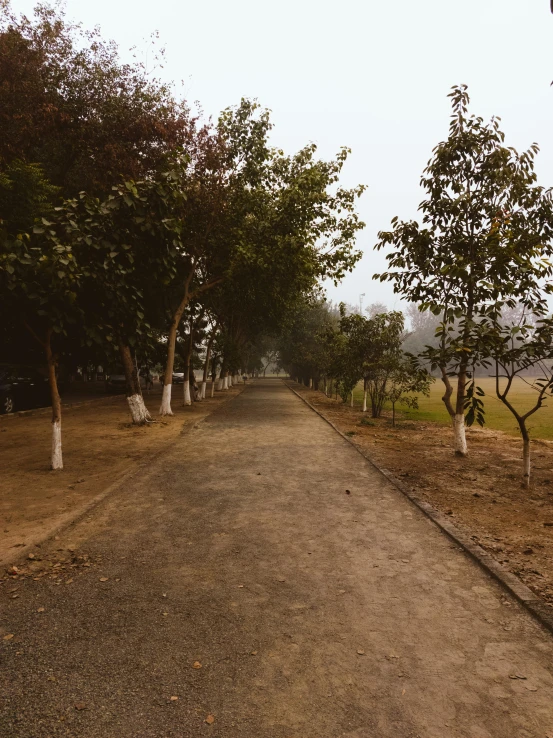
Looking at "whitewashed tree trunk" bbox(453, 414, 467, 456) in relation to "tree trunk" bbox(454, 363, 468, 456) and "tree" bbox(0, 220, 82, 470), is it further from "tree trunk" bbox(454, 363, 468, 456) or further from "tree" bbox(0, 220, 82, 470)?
"tree" bbox(0, 220, 82, 470)

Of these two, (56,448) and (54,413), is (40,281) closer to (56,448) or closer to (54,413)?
(54,413)

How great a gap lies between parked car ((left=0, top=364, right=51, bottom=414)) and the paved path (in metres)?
14.2

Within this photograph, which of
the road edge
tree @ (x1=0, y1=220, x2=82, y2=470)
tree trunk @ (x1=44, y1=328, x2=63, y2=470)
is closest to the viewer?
the road edge

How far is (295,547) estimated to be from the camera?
5453 millimetres

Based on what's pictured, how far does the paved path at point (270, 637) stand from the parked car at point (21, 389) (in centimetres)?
1416

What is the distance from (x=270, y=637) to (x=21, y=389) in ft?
63.0

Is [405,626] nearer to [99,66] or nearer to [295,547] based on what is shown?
[295,547]

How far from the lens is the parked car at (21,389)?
60.4ft

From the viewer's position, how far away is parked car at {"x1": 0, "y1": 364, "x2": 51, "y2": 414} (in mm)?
18398

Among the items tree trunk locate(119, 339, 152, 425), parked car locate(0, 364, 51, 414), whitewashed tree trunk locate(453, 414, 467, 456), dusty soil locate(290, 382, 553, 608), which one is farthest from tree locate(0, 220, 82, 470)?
parked car locate(0, 364, 51, 414)

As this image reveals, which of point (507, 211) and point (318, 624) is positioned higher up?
point (507, 211)

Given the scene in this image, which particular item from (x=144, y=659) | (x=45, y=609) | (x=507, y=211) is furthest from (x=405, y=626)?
(x=507, y=211)

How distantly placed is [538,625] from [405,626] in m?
1.04

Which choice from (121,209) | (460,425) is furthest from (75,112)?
(460,425)
